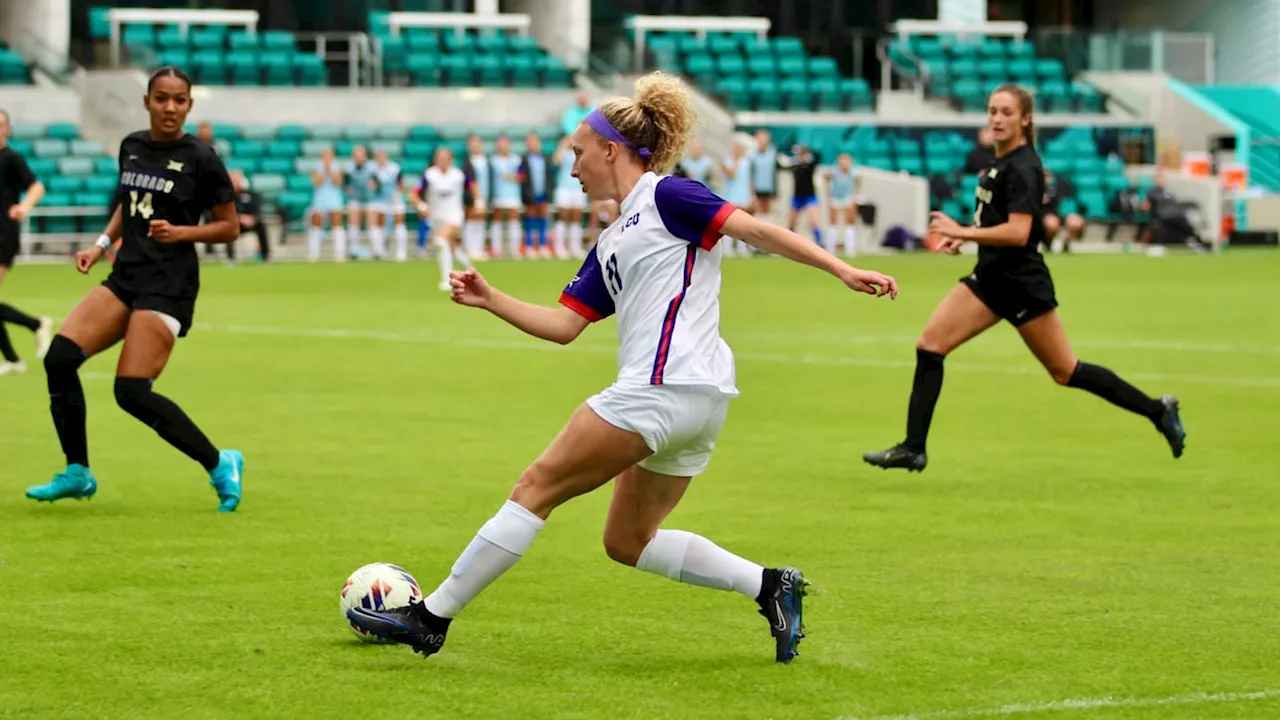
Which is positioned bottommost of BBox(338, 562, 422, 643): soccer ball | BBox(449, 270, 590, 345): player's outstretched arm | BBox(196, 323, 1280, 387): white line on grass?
BBox(196, 323, 1280, 387): white line on grass

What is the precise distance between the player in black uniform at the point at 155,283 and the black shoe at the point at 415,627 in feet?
10.3

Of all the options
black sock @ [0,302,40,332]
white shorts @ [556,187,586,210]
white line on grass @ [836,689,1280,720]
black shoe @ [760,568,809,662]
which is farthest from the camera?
white shorts @ [556,187,586,210]

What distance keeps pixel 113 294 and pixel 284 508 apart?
1.30 m

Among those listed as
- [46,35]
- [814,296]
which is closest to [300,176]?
[46,35]

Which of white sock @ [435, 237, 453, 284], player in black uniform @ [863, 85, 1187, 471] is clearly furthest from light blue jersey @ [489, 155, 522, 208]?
player in black uniform @ [863, 85, 1187, 471]

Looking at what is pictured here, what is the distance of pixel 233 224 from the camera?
959cm

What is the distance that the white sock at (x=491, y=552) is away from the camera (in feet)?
20.5

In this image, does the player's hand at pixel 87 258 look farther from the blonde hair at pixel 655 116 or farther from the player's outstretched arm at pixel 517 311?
the blonde hair at pixel 655 116

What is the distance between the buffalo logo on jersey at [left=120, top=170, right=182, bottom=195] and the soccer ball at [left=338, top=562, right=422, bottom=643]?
336cm

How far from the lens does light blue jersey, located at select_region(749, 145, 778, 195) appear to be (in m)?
40.1

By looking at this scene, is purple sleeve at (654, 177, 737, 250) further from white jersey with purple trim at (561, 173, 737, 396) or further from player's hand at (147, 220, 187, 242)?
player's hand at (147, 220, 187, 242)

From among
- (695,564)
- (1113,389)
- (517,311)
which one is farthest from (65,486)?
(1113,389)

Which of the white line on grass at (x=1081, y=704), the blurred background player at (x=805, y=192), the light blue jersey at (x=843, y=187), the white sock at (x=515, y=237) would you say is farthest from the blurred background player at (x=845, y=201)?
the white line on grass at (x=1081, y=704)

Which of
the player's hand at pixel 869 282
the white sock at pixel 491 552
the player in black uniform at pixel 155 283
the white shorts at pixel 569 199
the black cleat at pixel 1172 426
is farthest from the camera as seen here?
the white shorts at pixel 569 199
